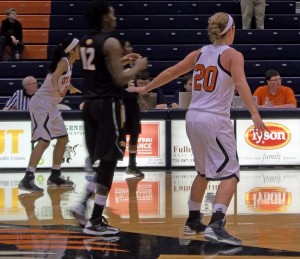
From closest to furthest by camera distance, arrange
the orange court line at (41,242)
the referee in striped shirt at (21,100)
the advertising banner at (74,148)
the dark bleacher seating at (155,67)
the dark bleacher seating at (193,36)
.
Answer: the orange court line at (41,242) → the advertising banner at (74,148) → the referee in striped shirt at (21,100) → the dark bleacher seating at (155,67) → the dark bleacher seating at (193,36)

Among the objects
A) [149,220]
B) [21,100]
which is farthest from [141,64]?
[21,100]

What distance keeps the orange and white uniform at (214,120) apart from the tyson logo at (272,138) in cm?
Answer: 575

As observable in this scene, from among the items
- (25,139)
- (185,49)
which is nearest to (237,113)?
(25,139)

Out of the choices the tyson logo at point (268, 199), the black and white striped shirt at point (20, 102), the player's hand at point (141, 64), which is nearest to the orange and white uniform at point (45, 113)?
the tyson logo at point (268, 199)

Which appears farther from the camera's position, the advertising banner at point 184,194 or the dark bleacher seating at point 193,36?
the dark bleacher seating at point 193,36

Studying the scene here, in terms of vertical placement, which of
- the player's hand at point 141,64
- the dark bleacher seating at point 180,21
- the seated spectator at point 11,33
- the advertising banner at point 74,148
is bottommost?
the advertising banner at point 74,148

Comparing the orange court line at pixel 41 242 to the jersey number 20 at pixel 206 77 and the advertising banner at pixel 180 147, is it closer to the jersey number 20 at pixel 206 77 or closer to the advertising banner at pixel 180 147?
the jersey number 20 at pixel 206 77

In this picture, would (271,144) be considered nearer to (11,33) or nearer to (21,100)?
(21,100)

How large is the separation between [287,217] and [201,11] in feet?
36.5

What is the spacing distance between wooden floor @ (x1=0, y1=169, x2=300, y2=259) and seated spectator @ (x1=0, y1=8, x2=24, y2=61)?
593 centimetres

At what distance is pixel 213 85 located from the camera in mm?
6387

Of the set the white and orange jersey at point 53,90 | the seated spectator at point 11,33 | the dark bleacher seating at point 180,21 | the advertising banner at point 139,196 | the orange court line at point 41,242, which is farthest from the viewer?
the dark bleacher seating at point 180,21

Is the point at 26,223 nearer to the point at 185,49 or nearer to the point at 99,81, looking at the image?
the point at 99,81

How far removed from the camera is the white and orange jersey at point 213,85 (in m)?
6.38
